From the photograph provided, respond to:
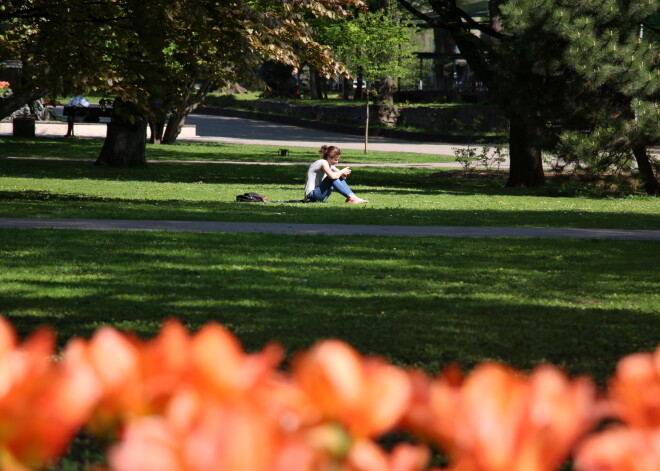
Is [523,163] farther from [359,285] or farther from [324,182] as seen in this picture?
[359,285]

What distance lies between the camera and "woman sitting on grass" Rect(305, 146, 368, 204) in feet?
52.8

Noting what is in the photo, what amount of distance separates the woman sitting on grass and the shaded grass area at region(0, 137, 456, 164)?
13963 mm

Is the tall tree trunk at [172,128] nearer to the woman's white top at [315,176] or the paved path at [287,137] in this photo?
the paved path at [287,137]

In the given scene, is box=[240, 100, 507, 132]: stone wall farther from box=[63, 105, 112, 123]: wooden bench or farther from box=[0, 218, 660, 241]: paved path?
box=[0, 218, 660, 241]: paved path

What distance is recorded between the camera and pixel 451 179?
982 inches

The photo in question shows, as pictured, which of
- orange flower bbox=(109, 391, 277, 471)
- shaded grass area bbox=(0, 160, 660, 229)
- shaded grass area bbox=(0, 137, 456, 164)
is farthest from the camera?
shaded grass area bbox=(0, 137, 456, 164)

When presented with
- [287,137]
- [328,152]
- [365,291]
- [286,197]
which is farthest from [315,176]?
[287,137]

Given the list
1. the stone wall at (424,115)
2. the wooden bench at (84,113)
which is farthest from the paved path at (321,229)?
the wooden bench at (84,113)

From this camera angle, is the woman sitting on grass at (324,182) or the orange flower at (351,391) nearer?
the orange flower at (351,391)

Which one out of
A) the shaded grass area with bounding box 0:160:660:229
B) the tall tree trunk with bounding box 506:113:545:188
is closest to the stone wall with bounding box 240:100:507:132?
the tall tree trunk with bounding box 506:113:545:188

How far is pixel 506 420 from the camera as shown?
2.72 ft

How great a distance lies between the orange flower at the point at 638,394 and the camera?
0.91 metres

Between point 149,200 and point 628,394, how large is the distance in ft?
49.1

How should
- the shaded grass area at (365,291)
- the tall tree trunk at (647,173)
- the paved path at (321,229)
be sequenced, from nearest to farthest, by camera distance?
the shaded grass area at (365,291) → the paved path at (321,229) → the tall tree trunk at (647,173)
